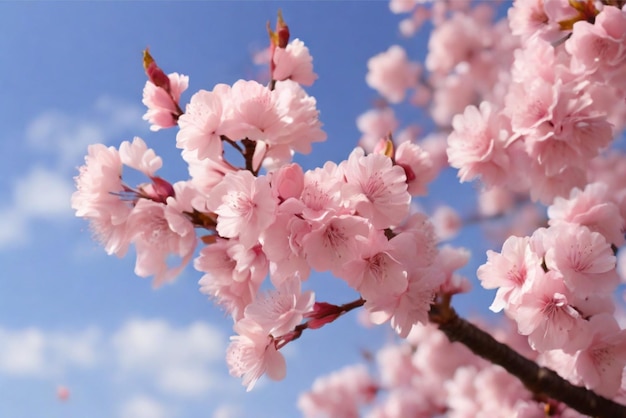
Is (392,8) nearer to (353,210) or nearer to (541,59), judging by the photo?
(541,59)

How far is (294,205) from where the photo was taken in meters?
1.28

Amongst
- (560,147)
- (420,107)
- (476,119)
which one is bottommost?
(420,107)

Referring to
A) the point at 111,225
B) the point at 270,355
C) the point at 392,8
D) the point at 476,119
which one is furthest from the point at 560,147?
the point at 392,8

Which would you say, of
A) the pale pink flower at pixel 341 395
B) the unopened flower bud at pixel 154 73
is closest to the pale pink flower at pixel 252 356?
the unopened flower bud at pixel 154 73

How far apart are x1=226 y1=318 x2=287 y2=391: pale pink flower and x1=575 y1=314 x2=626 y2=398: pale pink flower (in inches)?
30.9

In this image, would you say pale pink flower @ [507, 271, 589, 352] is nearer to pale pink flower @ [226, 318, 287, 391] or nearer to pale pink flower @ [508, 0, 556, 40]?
pale pink flower @ [226, 318, 287, 391]

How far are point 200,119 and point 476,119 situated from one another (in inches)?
38.1

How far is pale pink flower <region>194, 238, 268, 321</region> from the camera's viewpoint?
4.90ft

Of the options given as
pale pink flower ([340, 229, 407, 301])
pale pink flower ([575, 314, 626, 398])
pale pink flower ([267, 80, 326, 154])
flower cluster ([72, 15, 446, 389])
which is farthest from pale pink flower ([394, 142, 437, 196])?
pale pink flower ([575, 314, 626, 398])

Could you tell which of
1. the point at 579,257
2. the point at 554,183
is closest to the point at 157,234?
the point at 579,257

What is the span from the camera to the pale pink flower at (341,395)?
16.1ft

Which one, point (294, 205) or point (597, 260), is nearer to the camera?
point (294, 205)

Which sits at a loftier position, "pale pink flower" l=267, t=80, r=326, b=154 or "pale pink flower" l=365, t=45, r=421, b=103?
"pale pink flower" l=267, t=80, r=326, b=154

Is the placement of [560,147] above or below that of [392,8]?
above
